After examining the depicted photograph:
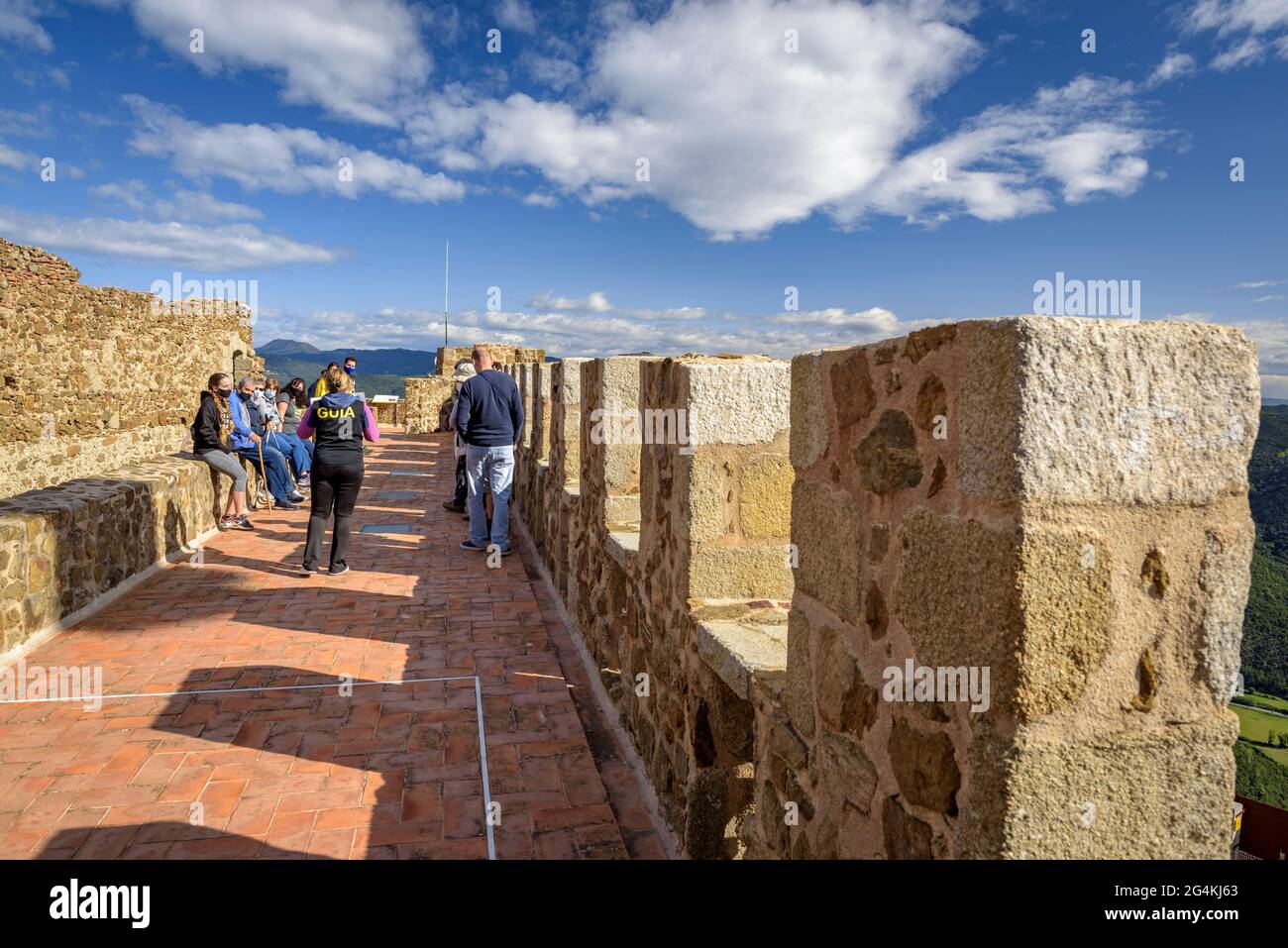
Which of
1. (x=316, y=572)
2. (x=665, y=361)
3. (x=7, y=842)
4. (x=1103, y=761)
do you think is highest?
(x=665, y=361)

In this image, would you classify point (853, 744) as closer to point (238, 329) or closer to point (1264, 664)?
point (238, 329)

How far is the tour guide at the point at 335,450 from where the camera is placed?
557 centimetres

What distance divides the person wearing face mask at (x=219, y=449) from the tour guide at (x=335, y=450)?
2022 mm

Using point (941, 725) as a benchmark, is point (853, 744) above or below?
below

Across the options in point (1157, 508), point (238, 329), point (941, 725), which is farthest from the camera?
point (238, 329)

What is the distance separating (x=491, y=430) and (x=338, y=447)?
133cm

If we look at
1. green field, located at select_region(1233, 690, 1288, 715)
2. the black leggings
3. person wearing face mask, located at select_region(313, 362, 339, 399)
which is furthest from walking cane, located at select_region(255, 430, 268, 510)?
green field, located at select_region(1233, 690, 1288, 715)

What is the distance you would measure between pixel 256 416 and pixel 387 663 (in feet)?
18.3

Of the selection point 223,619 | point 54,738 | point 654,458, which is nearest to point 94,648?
point 223,619

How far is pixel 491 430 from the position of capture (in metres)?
6.54

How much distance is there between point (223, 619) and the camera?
4949 mm

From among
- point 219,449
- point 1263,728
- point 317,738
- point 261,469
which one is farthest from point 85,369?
point 1263,728

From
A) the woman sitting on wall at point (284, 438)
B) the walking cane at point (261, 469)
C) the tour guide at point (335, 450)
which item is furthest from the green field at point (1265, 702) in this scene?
the tour guide at point (335, 450)

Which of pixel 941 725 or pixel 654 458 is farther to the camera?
pixel 654 458
